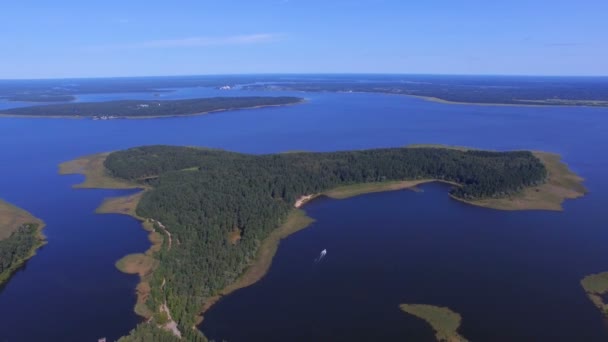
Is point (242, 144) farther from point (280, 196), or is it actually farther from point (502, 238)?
point (502, 238)

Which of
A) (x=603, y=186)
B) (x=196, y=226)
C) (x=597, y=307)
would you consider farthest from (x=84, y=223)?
(x=603, y=186)

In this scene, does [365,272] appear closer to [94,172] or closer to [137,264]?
[137,264]

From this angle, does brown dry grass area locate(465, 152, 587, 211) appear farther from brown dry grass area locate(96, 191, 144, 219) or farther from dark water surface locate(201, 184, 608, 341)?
brown dry grass area locate(96, 191, 144, 219)

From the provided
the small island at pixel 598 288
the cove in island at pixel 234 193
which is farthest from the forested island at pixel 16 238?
the small island at pixel 598 288

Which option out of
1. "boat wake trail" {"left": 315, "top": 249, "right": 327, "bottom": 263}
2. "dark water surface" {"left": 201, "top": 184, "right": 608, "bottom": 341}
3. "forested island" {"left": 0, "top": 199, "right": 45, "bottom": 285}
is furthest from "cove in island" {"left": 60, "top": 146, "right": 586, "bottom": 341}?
"forested island" {"left": 0, "top": 199, "right": 45, "bottom": 285}

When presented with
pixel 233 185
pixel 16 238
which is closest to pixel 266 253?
pixel 233 185
